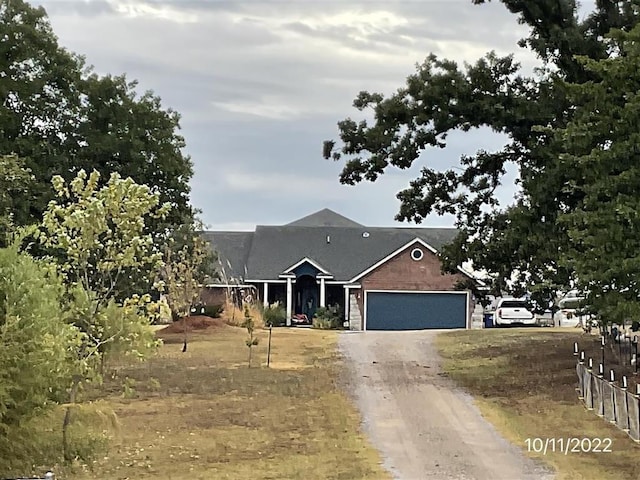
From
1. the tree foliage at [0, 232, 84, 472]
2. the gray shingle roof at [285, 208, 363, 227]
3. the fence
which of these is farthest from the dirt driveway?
the gray shingle roof at [285, 208, 363, 227]

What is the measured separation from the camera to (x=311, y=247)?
162ft

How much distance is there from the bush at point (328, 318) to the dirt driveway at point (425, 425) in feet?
47.9

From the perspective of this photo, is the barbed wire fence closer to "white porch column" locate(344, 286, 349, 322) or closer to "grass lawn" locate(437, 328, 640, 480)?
"grass lawn" locate(437, 328, 640, 480)

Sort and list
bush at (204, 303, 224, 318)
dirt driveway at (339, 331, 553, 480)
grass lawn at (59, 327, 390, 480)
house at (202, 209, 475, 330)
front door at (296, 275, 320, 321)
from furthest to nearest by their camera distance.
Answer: front door at (296, 275, 320, 321) → house at (202, 209, 475, 330) → bush at (204, 303, 224, 318) → grass lawn at (59, 327, 390, 480) → dirt driveway at (339, 331, 553, 480)

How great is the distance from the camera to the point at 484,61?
19.6 meters

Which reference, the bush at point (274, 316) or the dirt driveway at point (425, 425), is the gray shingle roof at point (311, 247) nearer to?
the bush at point (274, 316)

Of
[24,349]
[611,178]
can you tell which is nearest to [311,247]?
[611,178]

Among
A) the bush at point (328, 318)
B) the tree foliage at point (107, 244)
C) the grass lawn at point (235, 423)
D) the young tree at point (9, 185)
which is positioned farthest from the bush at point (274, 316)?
the tree foliage at point (107, 244)

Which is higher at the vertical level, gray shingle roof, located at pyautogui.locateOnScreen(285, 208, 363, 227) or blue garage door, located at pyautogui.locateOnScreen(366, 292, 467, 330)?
gray shingle roof, located at pyautogui.locateOnScreen(285, 208, 363, 227)

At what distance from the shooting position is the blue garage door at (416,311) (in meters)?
42.2

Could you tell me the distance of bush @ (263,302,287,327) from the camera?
120 ft

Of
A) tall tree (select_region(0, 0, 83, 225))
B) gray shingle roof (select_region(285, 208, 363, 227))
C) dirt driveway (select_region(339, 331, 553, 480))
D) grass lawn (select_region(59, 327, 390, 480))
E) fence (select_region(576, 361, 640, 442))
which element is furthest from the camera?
gray shingle roof (select_region(285, 208, 363, 227))
